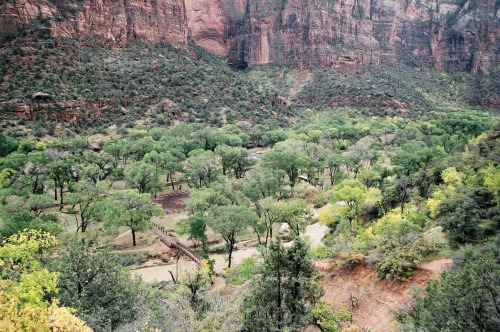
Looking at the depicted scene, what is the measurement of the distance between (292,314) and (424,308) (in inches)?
202

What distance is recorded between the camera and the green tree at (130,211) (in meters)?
32.8

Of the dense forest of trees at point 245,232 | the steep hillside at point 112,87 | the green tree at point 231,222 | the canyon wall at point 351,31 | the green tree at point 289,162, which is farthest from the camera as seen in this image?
→ the canyon wall at point 351,31

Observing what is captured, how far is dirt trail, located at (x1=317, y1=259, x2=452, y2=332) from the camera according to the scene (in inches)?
669

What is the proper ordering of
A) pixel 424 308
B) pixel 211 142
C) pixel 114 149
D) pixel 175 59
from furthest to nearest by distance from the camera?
pixel 175 59
pixel 211 142
pixel 114 149
pixel 424 308

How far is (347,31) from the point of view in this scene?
13875 centimetres

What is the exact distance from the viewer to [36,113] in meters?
67.6

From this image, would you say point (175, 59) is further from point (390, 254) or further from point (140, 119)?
point (390, 254)

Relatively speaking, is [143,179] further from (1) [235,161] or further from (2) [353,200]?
(2) [353,200]

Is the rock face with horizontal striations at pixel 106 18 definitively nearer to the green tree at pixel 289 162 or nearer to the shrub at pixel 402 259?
the green tree at pixel 289 162

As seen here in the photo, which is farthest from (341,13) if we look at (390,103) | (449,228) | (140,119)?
(449,228)

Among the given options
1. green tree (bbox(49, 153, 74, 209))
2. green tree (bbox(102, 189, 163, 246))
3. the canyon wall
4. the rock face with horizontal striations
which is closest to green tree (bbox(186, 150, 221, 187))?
green tree (bbox(102, 189, 163, 246))

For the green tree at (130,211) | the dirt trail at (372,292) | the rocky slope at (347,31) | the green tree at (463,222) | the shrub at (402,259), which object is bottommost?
the green tree at (130,211)

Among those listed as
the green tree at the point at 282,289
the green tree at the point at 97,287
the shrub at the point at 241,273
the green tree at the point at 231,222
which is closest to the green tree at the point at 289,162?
the green tree at the point at 231,222

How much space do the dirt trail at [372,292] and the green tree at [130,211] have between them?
1932 centimetres
